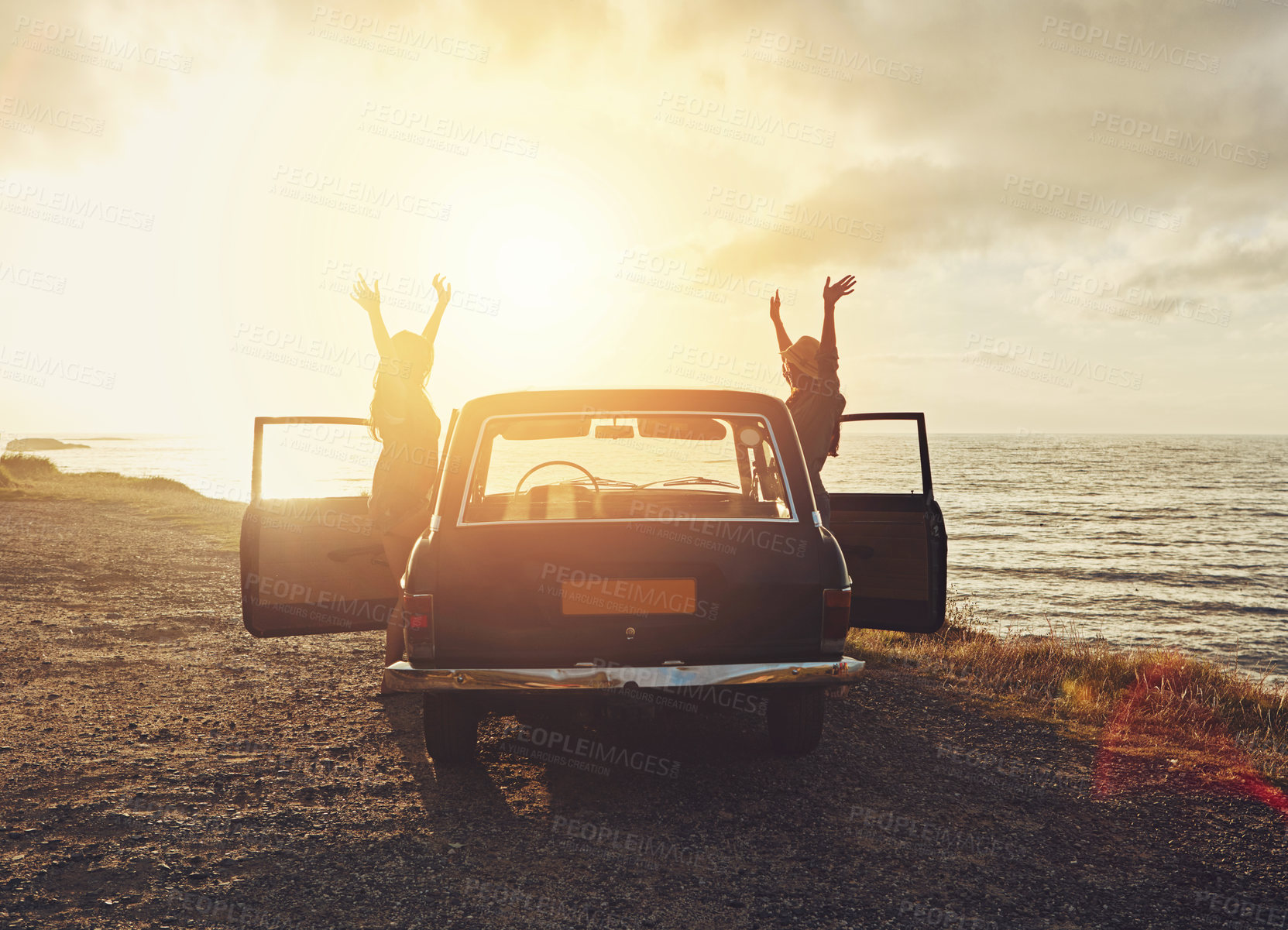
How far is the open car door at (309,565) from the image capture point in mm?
4984

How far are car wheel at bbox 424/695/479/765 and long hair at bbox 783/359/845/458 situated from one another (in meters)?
3.15

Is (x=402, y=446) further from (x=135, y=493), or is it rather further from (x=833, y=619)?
(x=135, y=493)

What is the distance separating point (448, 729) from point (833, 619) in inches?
78.6

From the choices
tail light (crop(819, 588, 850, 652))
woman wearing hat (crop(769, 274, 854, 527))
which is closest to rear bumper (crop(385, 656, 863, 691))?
tail light (crop(819, 588, 850, 652))

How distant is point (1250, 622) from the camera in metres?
17.8

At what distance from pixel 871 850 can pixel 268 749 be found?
11.0ft

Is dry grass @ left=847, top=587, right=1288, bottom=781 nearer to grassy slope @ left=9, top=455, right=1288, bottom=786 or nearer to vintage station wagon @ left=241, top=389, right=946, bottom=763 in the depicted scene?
grassy slope @ left=9, top=455, right=1288, bottom=786

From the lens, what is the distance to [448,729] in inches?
166

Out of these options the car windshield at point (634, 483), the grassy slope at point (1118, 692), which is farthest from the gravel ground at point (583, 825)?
the car windshield at point (634, 483)

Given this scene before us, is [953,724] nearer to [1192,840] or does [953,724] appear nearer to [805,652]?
[1192,840]

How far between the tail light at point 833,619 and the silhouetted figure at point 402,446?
7.80 ft

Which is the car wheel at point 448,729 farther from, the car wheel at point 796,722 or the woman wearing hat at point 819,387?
the woman wearing hat at point 819,387

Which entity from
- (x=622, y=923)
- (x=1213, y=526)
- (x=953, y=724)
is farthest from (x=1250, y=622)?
Result: (x=1213, y=526)

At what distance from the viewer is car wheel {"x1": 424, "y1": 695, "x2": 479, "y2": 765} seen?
4.16 m
